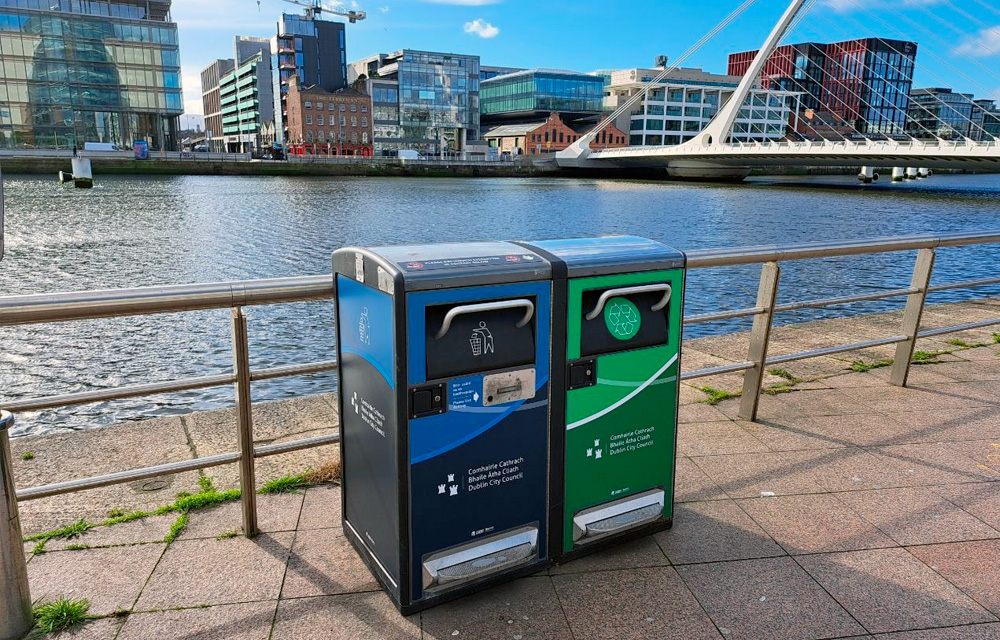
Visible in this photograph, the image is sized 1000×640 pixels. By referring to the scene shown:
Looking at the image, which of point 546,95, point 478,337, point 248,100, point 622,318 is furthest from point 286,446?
point 248,100

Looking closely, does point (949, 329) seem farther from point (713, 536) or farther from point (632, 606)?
point (632, 606)

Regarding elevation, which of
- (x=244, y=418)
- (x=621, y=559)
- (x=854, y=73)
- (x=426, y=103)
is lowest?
(x=621, y=559)

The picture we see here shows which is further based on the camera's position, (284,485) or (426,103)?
(426,103)

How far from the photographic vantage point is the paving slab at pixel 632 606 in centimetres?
252

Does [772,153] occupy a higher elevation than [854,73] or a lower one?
lower

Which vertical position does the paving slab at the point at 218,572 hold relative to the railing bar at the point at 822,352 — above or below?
below

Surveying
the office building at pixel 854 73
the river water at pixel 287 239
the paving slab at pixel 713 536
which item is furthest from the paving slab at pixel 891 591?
the office building at pixel 854 73

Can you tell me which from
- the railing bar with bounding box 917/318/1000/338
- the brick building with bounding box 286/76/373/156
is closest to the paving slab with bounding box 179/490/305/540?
the railing bar with bounding box 917/318/1000/338

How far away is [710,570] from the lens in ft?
9.52

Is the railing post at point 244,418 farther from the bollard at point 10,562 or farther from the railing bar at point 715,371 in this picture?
the railing bar at point 715,371

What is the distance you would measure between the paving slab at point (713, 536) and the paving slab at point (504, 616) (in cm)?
61

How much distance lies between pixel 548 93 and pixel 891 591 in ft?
392

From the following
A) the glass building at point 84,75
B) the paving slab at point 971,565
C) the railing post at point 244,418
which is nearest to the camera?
the paving slab at point 971,565

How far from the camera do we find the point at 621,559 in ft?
9.79
